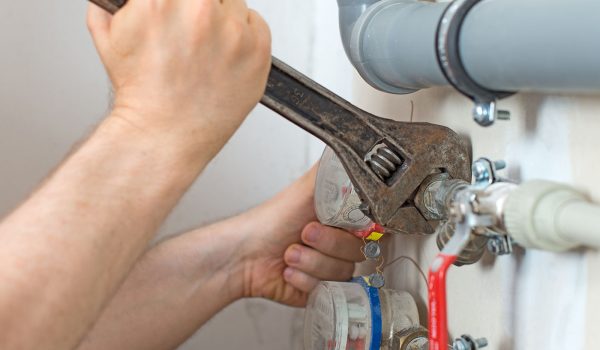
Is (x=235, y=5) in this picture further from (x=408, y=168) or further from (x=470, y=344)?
(x=470, y=344)

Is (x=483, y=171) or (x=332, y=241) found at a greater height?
(x=483, y=171)

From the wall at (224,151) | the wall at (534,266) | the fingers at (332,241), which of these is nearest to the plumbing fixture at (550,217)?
the wall at (534,266)

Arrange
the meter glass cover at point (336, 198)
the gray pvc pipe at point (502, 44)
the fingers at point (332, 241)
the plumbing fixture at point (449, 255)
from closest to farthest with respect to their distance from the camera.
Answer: the gray pvc pipe at point (502, 44), the plumbing fixture at point (449, 255), the meter glass cover at point (336, 198), the fingers at point (332, 241)

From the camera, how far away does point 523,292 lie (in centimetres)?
58

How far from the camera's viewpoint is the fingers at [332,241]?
90cm

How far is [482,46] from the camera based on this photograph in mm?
514

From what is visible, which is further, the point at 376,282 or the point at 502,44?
the point at 376,282

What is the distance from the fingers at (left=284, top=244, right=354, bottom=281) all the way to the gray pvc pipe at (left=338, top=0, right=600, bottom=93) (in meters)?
0.28

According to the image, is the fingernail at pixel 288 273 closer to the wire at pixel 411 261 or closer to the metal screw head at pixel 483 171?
the wire at pixel 411 261

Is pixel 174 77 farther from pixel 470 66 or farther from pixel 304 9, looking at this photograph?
pixel 304 9

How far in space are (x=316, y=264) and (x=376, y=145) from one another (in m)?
0.28

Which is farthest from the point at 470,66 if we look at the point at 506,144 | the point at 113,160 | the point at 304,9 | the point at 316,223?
the point at 304,9

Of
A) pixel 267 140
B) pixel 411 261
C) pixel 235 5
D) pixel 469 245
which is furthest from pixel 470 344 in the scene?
pixel 267 140

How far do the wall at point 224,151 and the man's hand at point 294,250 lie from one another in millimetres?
138
